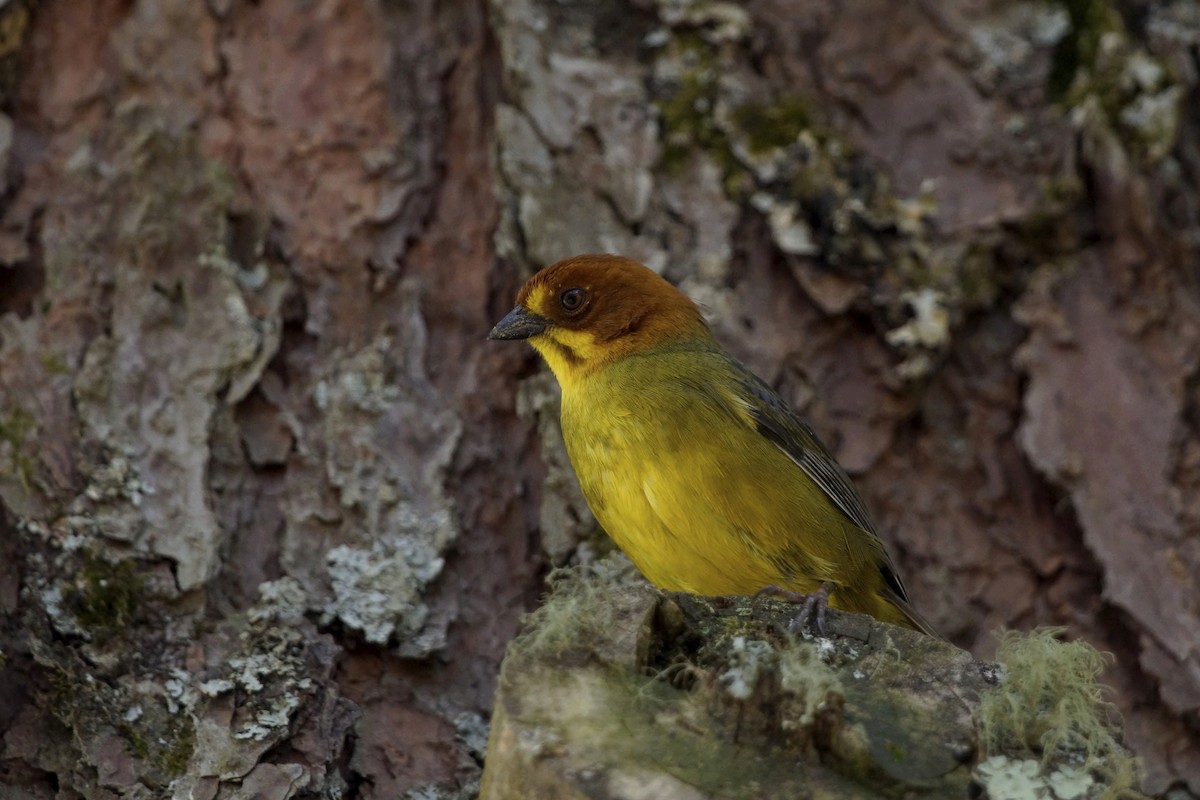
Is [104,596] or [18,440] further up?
[18,440]

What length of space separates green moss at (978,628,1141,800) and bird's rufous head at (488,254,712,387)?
1.98 metres

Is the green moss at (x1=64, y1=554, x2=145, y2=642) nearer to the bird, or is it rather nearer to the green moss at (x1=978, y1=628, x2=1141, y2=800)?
the bird

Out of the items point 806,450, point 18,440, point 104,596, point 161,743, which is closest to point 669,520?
point 806,450

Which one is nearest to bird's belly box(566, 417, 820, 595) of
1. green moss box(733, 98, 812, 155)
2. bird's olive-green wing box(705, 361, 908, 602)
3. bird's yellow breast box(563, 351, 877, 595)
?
bird's yellow breast box(563, 351, 877, 595)

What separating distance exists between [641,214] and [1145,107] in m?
2.02

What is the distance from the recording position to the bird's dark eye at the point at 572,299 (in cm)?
441

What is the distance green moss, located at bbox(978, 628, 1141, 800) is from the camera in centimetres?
258

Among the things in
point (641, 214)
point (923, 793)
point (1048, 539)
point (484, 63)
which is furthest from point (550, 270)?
point (923, 793)

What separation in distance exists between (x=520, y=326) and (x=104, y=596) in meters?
1.61

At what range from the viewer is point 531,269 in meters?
4.71

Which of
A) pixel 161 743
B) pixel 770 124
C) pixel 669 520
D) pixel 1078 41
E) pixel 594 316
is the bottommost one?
pixel 161 743

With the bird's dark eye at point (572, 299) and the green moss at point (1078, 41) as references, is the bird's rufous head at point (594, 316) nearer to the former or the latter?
the bird's dark eye at point (572, 299)

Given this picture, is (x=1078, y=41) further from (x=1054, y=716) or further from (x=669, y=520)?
(x=1054, y=716)

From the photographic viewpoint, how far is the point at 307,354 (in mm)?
4488
